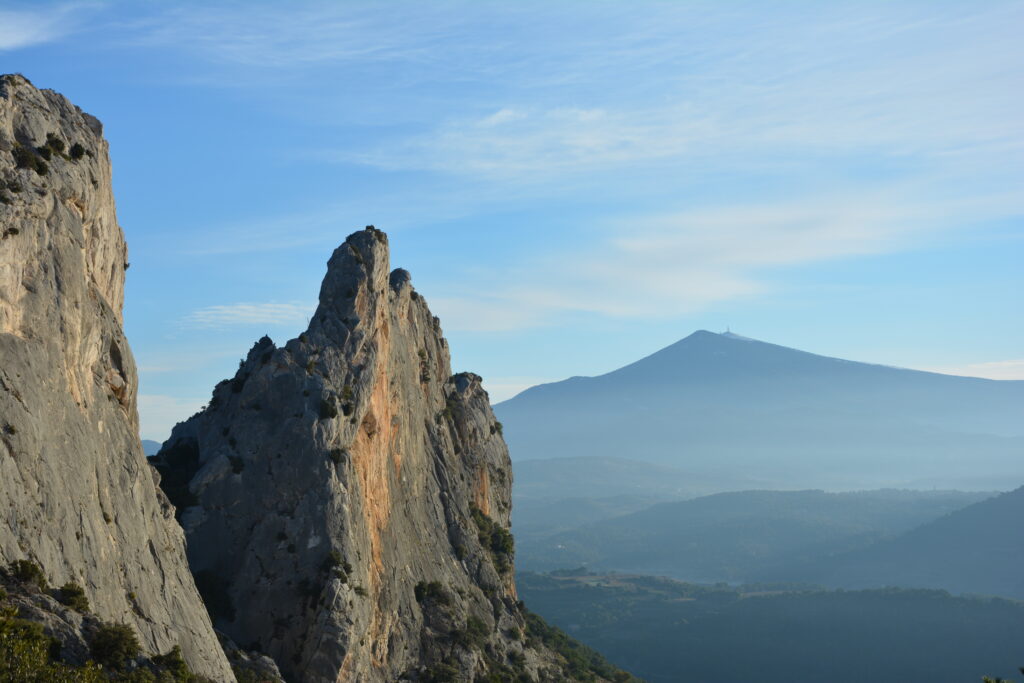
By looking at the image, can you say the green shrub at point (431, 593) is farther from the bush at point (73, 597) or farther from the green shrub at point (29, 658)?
the green shrub at point (29, 658)

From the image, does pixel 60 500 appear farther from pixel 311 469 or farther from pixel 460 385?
pixel 460 385

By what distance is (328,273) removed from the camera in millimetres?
61344

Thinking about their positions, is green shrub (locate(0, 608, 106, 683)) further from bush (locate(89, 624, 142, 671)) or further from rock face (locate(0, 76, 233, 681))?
rock face (locate(0, 76, 233, 681))

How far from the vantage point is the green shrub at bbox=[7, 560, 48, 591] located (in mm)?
31859

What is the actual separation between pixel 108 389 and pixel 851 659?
566 feet

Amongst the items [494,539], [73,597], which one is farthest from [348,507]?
[494,539]

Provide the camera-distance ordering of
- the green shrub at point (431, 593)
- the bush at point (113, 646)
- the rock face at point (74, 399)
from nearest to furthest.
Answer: the bush at point (113, 646), the rock face at point (74, 399), the green shrub at point (431, 593)

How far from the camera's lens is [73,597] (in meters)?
33.6

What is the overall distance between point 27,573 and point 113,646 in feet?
11.9

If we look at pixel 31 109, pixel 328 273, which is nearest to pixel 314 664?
pixel 328 273

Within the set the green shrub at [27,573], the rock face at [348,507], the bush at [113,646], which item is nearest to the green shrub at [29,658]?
the green shrub at [27,573]

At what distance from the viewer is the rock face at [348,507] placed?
168ft

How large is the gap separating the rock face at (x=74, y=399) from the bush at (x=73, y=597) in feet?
1.20

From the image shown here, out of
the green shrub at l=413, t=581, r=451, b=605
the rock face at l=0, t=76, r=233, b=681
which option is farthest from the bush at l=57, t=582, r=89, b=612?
the green shrub at l=413, t=581, r=451, b=605
